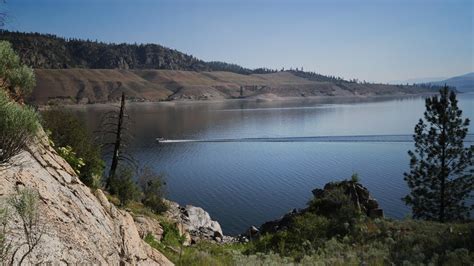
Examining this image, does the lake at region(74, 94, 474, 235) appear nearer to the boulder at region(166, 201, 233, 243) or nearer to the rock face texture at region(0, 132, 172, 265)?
the boulder at region(166, 201, 233, 243)

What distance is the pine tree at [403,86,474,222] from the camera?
91.1ft

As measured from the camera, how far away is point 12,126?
14.0 ft

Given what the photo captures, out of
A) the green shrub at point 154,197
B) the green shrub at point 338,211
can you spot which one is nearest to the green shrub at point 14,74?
the green shrub at point 338,211

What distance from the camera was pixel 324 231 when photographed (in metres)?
14.8

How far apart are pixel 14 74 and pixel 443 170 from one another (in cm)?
2863

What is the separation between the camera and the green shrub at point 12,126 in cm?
418

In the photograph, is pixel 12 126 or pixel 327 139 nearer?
pixel 12 126

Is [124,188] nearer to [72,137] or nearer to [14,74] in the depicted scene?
[72,137]

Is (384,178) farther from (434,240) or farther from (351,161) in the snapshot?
(434,240)

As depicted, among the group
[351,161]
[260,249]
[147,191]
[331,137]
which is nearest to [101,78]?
[331,137]

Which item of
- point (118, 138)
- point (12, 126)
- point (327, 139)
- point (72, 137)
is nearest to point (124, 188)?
point (118, 138)

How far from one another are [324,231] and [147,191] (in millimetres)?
14010

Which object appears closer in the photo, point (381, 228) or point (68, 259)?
point (68, 259)

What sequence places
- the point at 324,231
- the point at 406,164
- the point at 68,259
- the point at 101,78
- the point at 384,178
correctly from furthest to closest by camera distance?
the point at 101,78
the point at 406,164
the point at 384,178
the point at 324,231
the point at 68,259
